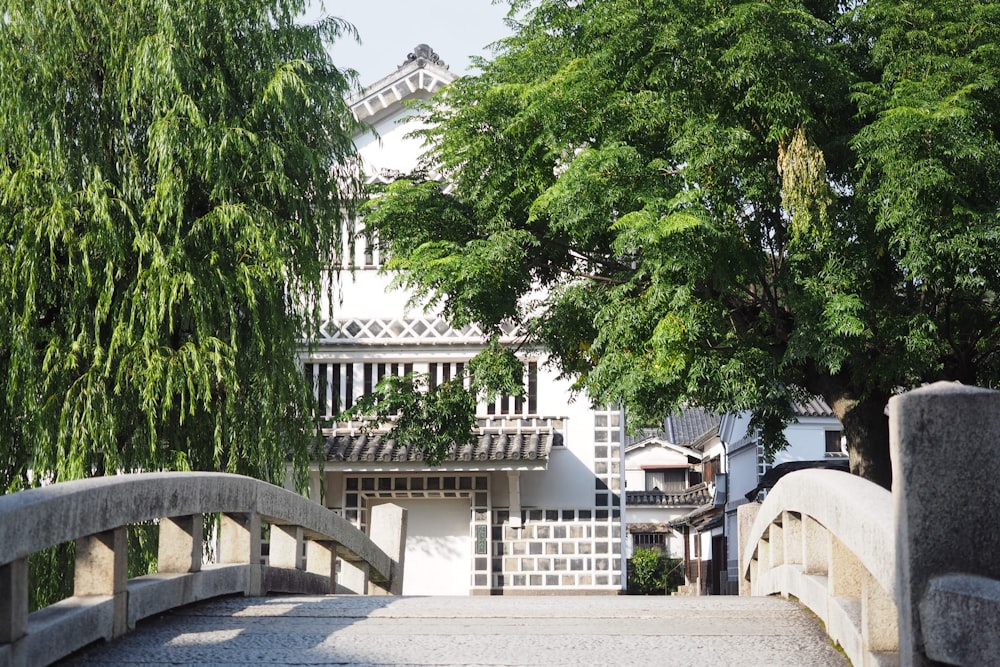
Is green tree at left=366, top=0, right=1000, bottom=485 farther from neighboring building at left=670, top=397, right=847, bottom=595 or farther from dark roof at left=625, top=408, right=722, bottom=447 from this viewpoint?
dark roof at left=625, top=408, right=722, bottom=447

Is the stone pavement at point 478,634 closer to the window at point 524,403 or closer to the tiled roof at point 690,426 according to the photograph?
the window at point 524,403

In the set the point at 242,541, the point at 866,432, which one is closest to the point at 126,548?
the point at 242,541

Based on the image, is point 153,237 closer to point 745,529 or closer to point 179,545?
point 179,545

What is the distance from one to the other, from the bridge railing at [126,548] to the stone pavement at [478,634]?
0.15 meters

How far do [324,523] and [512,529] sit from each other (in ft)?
33.8

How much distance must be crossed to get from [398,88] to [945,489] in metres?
17.2

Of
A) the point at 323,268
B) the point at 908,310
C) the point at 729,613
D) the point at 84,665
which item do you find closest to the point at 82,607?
the point at 84,665

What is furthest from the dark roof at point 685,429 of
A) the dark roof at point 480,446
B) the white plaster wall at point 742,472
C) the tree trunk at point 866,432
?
the tree trunk at point 866,432

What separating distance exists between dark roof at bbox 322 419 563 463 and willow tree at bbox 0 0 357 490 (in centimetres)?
686

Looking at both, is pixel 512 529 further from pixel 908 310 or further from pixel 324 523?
pixel 324 523

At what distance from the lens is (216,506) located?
5777 millimetres

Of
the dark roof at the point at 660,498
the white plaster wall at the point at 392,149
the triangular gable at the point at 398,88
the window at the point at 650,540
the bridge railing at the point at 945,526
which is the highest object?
the triangular gable at the point at 398,88

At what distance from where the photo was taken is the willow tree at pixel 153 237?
910cm

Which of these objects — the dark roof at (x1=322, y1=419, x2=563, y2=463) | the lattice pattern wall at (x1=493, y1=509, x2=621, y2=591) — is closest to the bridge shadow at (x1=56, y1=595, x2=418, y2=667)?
the dark roof at (x1=322, y1=419, x2=563, y2=463)
